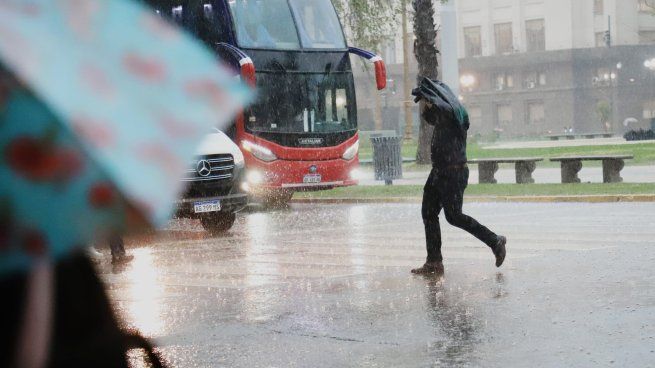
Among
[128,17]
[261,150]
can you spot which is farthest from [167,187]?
[261,150]

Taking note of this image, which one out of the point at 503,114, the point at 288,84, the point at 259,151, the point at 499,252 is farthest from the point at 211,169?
the point at 503,114

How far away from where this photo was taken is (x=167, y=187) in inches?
682

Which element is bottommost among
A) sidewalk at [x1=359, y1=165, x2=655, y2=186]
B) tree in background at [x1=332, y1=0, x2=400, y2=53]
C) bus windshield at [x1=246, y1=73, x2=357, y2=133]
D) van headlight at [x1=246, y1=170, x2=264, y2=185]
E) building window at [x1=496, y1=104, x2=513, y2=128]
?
building window at [x1=496, y1=104, x2=513, y2=128]

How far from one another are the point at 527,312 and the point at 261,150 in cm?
1512

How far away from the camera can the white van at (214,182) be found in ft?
56.5

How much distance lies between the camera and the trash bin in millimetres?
29141

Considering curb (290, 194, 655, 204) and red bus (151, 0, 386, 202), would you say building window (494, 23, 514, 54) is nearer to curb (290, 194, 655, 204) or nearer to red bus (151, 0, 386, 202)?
red bus (151, 0, 386, 202)

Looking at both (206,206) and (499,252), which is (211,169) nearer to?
(206,206)

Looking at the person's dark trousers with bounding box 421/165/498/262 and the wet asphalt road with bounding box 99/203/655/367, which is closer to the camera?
the wet asphalt road with bounding box 99/203/655/367

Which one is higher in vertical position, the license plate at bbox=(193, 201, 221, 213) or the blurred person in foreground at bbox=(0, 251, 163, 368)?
the blurred person in foreground at bbox=(0, 251, 163, 368)

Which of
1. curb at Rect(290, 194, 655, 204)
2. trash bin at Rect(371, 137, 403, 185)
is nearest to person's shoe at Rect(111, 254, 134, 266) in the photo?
curb at Rect(290, 194, 655, 204)

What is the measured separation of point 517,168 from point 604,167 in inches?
84.4

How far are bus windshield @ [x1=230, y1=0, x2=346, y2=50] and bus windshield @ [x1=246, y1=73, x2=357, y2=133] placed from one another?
2.11ft

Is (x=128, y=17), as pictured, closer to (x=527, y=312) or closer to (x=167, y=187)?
(x=167, y=187)
